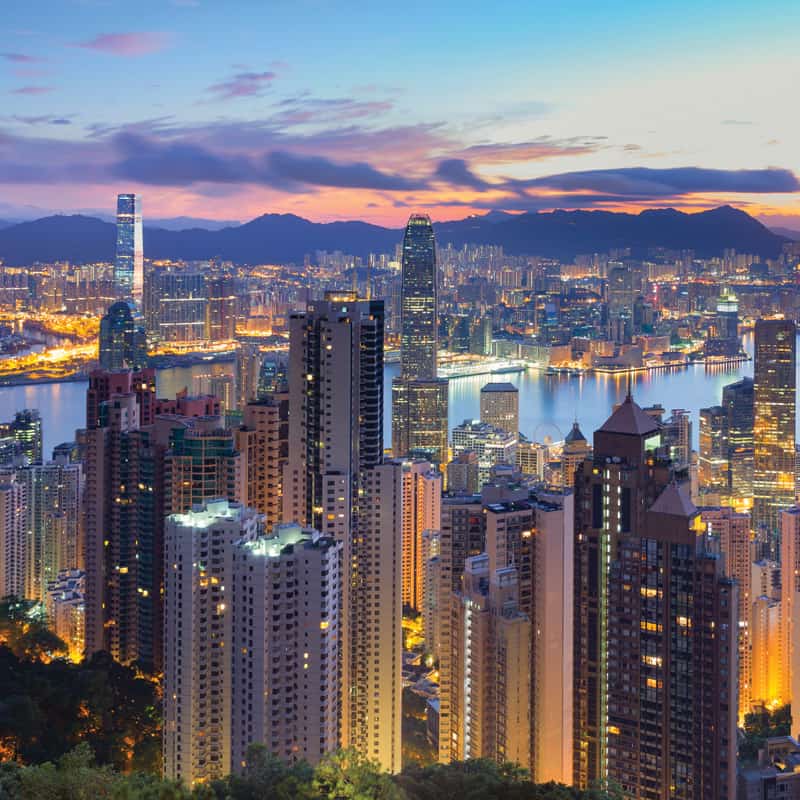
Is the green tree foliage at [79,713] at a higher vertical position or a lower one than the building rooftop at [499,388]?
lower

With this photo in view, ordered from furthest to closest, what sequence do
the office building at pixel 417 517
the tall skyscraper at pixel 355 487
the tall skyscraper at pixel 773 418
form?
the tall skyscraper at pixel 773 418, the office building at pixel 417 517, the tall skyscraper at pixel 355 487

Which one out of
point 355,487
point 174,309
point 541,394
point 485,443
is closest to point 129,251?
point 174,309

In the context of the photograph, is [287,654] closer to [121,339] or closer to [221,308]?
[121,339]

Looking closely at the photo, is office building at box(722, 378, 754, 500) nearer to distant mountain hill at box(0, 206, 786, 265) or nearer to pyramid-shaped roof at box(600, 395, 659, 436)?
distant mountain hill at box(0, 206, 786, 265)

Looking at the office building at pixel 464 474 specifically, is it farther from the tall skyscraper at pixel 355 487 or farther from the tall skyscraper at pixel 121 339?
the tall skyscraper at pixel 121 339

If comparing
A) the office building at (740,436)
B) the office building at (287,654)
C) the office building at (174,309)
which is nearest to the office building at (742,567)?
the office building at (287,654)

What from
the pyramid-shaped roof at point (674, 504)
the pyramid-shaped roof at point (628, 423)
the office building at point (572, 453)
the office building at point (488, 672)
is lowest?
the office building at point (488, 672)

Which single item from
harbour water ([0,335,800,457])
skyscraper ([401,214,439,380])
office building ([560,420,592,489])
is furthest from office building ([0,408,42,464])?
skyscraper ([401,214,439,380])
